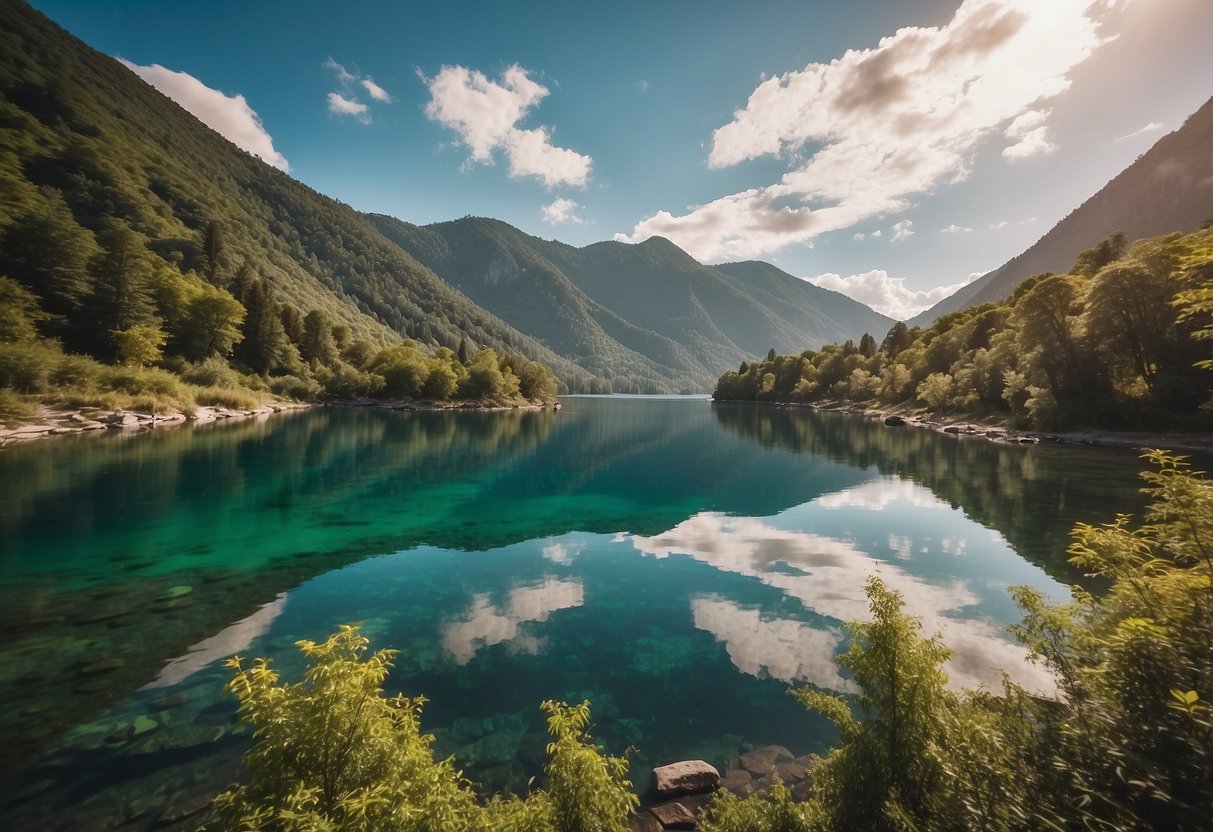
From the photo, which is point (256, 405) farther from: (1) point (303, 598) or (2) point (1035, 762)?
(2) point (1035, 762)

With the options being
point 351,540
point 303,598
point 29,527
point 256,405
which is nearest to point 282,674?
point 303,598

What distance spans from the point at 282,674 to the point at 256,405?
3796 inches

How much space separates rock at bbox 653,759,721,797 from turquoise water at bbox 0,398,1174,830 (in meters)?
0.66

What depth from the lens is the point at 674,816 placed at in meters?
8.62

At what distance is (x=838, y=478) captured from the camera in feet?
140

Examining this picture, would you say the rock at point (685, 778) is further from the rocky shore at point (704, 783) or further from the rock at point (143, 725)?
the rock at point (143, 725)

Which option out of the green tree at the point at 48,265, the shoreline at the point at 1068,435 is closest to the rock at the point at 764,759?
the shoreline at the point at 1068,435

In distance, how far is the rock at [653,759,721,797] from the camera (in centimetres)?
917

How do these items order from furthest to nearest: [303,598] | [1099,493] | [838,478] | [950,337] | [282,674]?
[950,337] → [838,478] → [1099,493] → [303,598] → [282,674]

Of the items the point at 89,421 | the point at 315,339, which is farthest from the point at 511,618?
the point at 315,339

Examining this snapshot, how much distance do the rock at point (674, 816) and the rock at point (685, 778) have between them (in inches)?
13.4

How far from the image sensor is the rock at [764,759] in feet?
32.4

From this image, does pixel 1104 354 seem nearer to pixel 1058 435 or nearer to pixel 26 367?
pixel 1058 435

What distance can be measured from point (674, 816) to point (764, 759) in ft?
8.83
